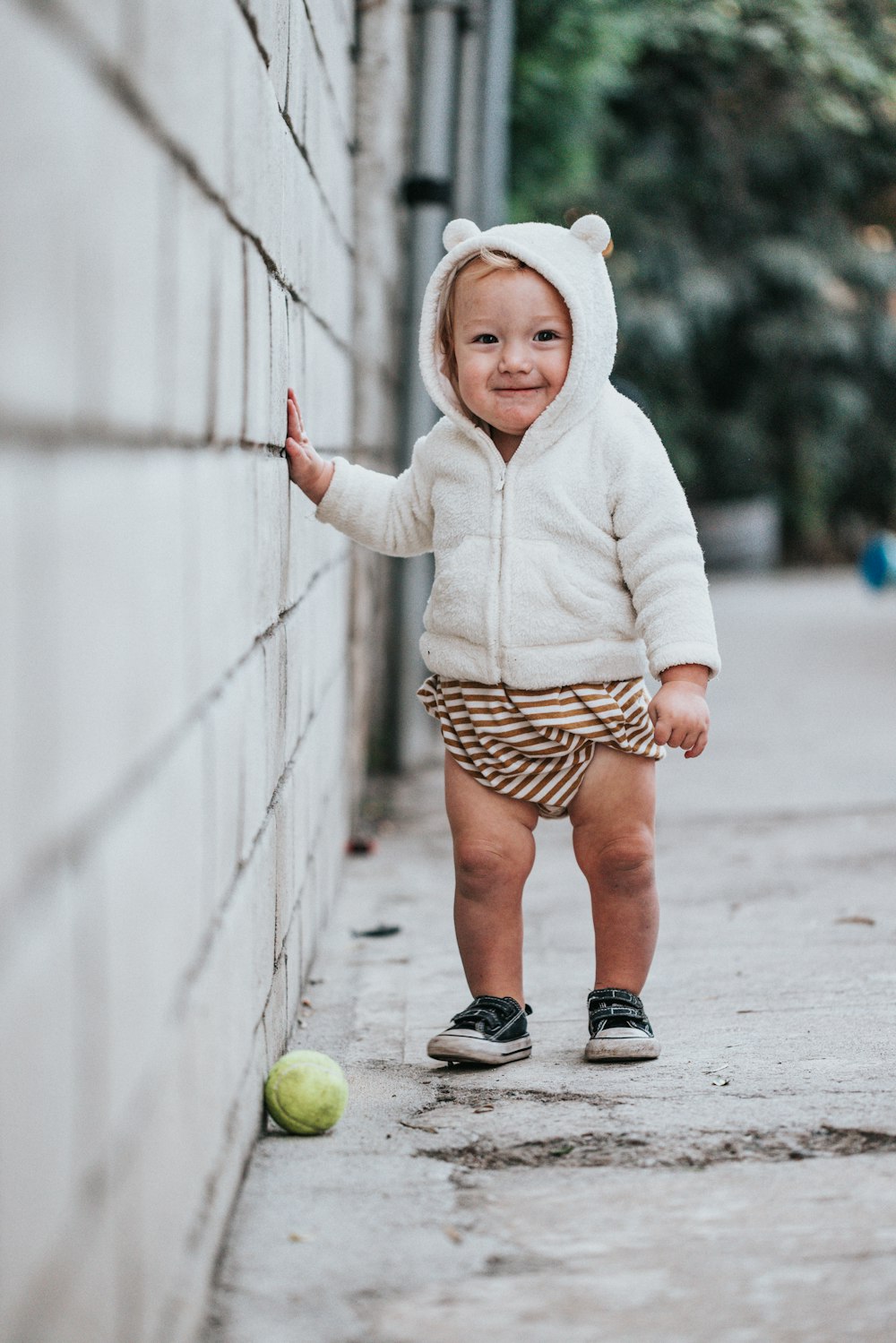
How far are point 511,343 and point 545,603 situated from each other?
0.41 m

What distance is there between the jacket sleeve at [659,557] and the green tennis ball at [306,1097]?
2.57 ft

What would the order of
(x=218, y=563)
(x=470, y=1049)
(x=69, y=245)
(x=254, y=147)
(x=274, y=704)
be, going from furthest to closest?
(x=470, y=1049)
(x=274, y=704)
(x=254, y=147)
(x=218, y=563)
(x=69, y=245)

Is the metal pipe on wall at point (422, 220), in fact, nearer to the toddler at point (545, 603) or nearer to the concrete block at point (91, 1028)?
the toddler at point (545, 603)

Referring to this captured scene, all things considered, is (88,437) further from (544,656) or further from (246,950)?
(544,656)

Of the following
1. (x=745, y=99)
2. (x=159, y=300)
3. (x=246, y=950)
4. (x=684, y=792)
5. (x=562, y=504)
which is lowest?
(x=684, y=792)

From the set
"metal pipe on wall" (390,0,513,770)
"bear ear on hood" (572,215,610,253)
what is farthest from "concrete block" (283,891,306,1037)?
"metal pipe on wall" (390,0,513,770)

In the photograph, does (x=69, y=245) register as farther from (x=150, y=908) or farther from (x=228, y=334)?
(x=228, y=334)

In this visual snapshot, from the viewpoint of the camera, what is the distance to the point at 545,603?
2.57 metres

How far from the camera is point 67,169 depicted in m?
1.05

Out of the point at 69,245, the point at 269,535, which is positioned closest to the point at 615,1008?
the point at 269,535

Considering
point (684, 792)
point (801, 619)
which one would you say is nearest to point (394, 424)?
point (684, 792)

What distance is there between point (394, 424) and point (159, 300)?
14.0 ft

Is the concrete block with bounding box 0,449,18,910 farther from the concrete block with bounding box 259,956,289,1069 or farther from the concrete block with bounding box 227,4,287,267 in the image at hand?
the concrete block with bounding box 259,956,289,1069

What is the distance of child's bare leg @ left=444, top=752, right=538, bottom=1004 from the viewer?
2643mm
